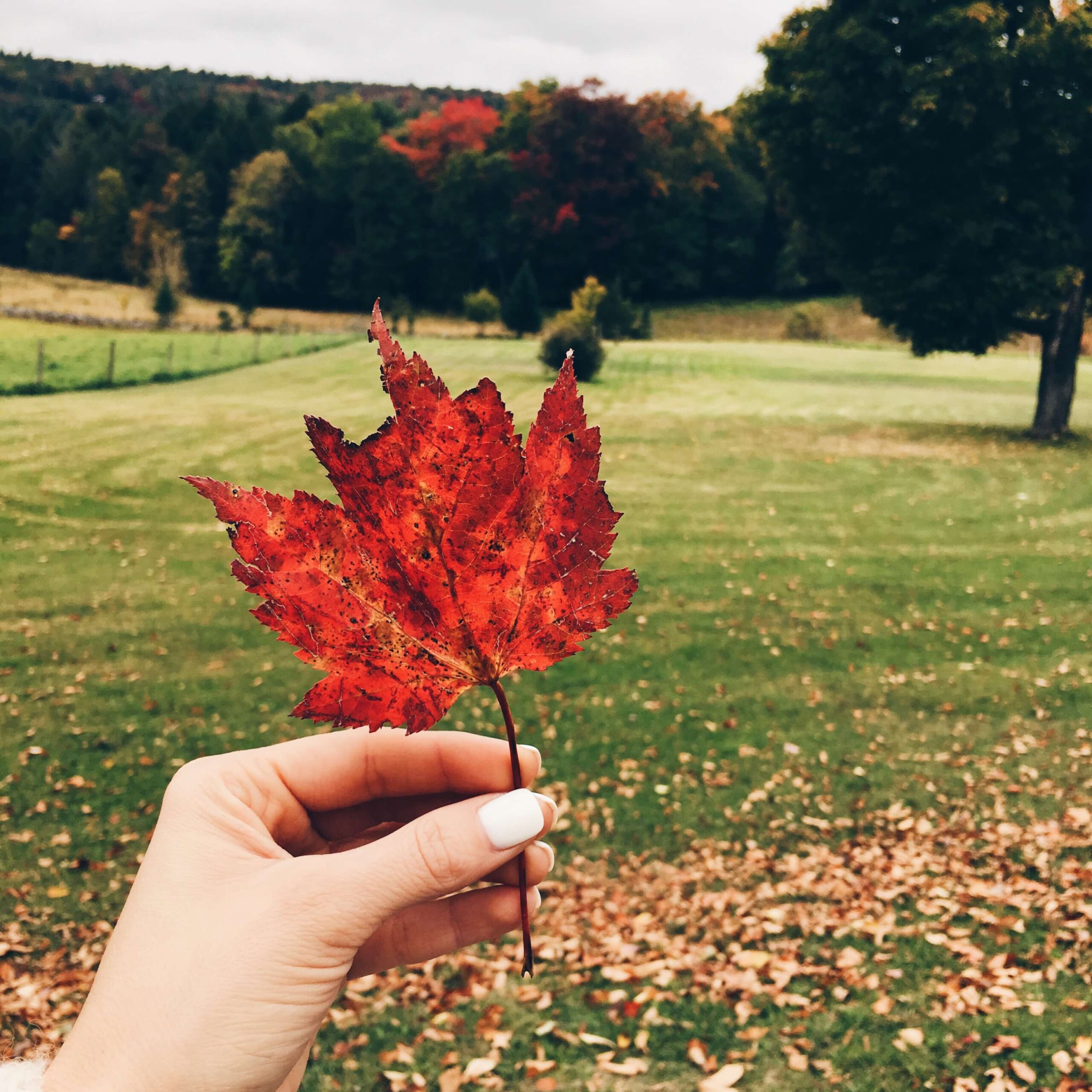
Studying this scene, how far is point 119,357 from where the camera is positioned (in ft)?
36.1

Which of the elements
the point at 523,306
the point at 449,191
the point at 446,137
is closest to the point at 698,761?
the point at 523,306

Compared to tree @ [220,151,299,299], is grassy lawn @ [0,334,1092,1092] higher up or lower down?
lower down

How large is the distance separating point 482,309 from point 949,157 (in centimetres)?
1649

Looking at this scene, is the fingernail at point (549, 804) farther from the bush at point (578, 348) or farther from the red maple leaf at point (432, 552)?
the bush at point (578, 348)

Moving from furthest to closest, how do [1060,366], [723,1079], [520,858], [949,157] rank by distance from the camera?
[1060,366], [949,157], [723,1079], [520,858]

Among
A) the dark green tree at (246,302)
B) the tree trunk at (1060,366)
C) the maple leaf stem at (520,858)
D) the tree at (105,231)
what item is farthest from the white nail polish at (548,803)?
the dark green tree at (246,302)

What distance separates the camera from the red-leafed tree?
31.0 metres

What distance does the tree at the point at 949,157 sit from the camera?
13703 mm

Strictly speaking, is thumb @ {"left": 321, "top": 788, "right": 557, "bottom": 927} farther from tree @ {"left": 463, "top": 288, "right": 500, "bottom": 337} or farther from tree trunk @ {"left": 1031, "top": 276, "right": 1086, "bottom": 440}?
tree @ {"left": 463, "top": 288, "right": 500, "bottom": 337}

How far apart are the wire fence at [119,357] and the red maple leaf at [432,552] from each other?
25.6 feet

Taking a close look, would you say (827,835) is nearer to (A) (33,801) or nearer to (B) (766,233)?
(A) (33,801)

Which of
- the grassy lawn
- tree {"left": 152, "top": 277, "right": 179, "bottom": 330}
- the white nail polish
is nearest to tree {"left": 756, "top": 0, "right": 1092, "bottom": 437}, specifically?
the grassy lawn

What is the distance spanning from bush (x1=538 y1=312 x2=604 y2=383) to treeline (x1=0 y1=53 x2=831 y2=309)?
508 cm

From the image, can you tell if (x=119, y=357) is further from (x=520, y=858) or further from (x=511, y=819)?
(x=520, y=858)
